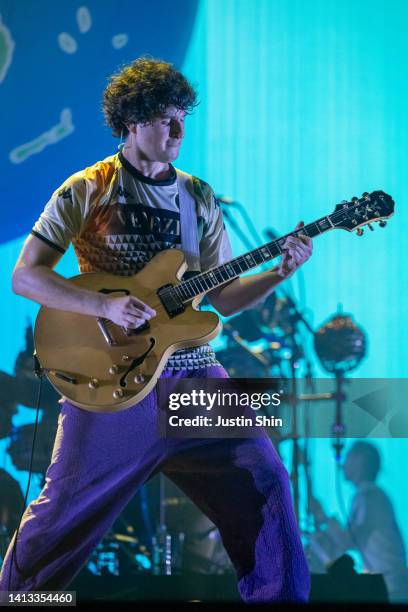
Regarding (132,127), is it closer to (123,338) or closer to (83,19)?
(123,338)

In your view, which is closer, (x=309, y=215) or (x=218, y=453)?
(x=218, y=453)

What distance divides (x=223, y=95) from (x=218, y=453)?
1858mm

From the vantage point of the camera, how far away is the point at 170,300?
274 centimetres

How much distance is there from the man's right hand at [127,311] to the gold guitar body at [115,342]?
0.07 m

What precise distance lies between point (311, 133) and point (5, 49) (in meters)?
1.55

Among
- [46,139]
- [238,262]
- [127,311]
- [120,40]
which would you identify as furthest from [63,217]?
[120,40]

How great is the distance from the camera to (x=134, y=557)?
3775 millimetres

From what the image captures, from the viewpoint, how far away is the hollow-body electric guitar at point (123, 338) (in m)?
2.64

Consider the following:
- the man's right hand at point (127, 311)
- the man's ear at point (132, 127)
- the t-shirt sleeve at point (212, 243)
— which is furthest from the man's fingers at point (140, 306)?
the man's ear at point (132, 127)

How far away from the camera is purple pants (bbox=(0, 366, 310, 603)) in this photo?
102 inches

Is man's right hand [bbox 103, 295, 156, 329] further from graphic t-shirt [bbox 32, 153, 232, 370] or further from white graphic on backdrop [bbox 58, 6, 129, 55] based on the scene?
white graphic on backdrop [bbox 58, 6, 129, 55]

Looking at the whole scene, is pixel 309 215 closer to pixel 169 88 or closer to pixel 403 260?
pixel 403 260

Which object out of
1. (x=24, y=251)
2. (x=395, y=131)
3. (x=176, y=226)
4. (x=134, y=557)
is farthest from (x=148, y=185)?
(x=134, y=557)

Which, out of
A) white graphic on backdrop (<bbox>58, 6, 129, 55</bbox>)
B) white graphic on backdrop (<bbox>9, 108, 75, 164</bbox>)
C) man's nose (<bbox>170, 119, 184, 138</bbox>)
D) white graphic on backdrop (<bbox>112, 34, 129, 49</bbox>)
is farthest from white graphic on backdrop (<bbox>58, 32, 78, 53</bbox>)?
man's nose (<bbox>170, 119, 184, 138</bbox>)
